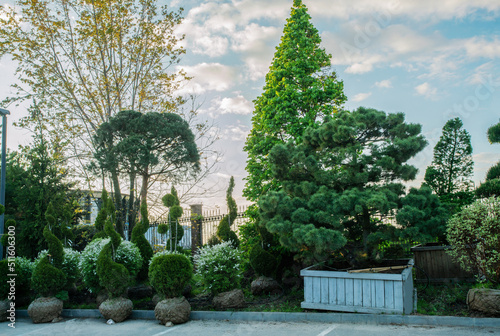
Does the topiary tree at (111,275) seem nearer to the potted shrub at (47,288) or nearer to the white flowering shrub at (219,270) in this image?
the potted shrub at (47,288)

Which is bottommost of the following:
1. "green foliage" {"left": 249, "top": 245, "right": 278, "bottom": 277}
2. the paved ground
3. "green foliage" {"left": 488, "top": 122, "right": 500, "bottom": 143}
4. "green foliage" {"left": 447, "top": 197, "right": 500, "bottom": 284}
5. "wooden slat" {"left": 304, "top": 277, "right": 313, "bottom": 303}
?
the paved ground

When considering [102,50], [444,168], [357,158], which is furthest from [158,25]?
[444,168]

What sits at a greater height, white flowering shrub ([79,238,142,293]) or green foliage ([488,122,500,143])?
green foliage ([488,122,500,143])

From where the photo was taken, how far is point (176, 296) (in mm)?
6617

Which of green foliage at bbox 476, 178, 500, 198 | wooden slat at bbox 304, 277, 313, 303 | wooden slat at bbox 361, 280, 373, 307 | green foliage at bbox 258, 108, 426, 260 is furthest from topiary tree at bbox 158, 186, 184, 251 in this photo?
green foliage at bbox 476, 178, 500, 198

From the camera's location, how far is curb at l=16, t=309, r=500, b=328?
539cm

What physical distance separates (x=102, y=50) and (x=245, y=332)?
10925 millimetres

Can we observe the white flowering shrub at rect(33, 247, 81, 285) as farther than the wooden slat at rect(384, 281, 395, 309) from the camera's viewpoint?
Yes

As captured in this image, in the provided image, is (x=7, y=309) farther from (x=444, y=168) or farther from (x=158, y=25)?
(x=444, y=168)

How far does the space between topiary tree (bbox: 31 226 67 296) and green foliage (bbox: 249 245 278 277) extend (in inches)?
156

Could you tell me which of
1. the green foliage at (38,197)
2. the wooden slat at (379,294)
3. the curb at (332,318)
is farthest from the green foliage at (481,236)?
the green foliage at (38,197)

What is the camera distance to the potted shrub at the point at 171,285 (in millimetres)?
6449

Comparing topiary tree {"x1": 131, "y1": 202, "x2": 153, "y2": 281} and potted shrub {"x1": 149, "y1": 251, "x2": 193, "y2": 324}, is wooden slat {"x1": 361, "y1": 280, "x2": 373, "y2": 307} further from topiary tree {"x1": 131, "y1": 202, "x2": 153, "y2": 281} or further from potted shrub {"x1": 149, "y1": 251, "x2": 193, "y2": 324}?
topiary tree {"x1": 131, "y1": 202, "x2": 153, "y2": 281}

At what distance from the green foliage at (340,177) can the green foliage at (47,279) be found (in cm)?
432
